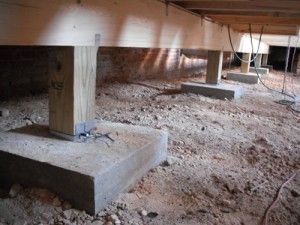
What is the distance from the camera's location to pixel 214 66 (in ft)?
15.1

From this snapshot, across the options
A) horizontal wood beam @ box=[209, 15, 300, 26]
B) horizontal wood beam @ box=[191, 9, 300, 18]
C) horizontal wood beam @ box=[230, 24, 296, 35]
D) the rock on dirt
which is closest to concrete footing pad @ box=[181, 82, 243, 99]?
horizontal wood beam @ box=[230, 24, 296, 35]

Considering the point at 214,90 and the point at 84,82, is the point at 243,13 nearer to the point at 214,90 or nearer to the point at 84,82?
the point at 214,90

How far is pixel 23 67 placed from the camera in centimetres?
368

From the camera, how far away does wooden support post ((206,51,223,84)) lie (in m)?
4.57

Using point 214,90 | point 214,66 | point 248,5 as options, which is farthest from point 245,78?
point 248,5

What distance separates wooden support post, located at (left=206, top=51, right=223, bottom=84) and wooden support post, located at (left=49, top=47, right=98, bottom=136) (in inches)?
122

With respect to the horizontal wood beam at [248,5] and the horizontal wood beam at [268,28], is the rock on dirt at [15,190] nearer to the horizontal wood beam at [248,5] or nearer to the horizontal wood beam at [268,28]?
the horizontal wood beam at [248,5]

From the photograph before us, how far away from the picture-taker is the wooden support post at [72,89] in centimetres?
168

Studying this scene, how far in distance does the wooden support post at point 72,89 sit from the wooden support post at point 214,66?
309cm

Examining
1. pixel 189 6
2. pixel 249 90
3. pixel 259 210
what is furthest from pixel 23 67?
pixel 249 90

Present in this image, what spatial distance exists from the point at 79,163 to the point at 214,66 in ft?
11.4

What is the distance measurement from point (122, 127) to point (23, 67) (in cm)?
211

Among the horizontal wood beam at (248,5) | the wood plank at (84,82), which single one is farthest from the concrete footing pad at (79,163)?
the horizontal wood beam at (248,5)

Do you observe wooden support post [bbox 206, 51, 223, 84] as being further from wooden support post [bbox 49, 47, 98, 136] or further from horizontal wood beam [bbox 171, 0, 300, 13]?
wooden support post [bbox 49, 47, 98, 136]
